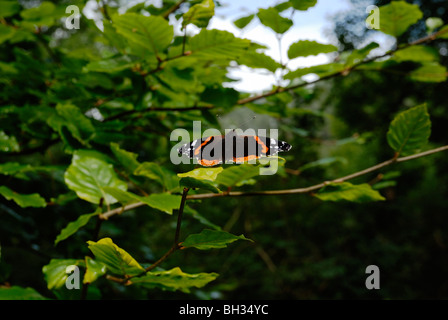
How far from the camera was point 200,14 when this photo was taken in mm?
686

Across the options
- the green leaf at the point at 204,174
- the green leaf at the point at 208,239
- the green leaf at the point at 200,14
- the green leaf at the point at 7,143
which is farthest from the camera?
the green leaf at the point at 7,143

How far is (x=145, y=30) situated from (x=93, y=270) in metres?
0.55

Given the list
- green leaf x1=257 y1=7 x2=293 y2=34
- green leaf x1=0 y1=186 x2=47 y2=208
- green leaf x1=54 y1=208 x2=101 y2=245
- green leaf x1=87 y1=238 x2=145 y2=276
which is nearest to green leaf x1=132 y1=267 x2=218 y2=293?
green leaf x1=87 y1=238 x2=145 y2=276

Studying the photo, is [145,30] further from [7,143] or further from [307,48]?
[7,143]

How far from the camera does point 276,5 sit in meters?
0.79

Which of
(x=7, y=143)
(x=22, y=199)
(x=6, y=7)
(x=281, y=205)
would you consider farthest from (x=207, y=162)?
(x=281, y=205)

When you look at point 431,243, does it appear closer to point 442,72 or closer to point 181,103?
point 442,72

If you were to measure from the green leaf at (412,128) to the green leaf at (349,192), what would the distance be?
0.17 meters

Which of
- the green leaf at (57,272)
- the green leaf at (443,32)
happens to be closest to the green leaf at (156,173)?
the green leaf at (57,272)

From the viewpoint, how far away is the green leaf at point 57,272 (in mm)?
657

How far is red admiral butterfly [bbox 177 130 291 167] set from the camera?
24.3 inches

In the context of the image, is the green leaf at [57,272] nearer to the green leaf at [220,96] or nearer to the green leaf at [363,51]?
the green leaf at [220,96]

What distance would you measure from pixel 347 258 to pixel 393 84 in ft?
10.2
